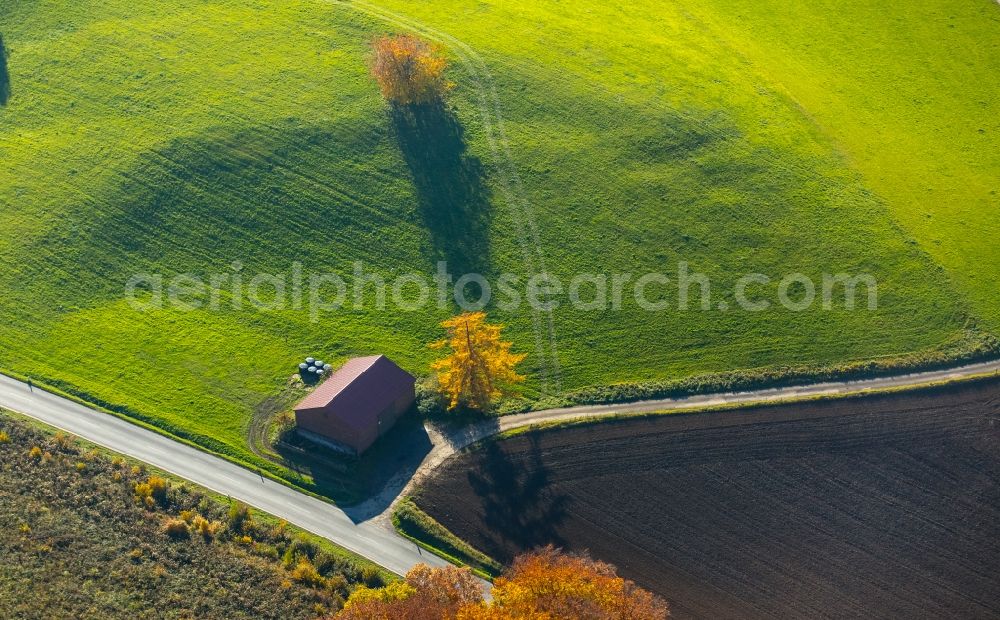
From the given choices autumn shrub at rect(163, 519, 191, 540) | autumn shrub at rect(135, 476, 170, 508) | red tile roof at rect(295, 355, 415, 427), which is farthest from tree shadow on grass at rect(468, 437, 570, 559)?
autumn shrub at rect(135, 476, 170, 508)

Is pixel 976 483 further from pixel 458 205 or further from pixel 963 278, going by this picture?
pixel 458 205

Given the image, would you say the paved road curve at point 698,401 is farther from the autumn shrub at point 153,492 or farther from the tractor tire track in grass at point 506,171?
the autumn shrub at point 153,492

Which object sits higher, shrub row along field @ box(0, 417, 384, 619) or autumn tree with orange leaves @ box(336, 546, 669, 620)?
autumn tree with orange leaves @ box(336, 546, 669, 620)

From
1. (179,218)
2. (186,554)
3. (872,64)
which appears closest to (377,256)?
(179,218)

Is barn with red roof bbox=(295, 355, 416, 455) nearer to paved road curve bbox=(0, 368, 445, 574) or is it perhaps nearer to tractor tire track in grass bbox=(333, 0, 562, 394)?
paved road curve bbox=(0, 368, 445, 574)

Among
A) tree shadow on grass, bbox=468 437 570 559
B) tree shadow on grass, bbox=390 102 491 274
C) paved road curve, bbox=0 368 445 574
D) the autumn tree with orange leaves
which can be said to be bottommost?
paved road curve, bbox=0 368 445 574

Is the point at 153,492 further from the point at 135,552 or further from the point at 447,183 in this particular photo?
the point at 447,183
